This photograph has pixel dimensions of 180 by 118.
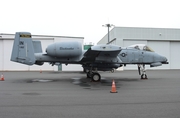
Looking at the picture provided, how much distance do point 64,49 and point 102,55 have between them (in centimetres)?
271

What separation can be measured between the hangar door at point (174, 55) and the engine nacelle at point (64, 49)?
32.0 metres

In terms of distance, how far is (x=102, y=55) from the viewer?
15086mm

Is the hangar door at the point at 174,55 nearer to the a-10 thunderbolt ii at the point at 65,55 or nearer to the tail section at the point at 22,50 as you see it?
the a-10 thunderbolt ii at the point at 65,55

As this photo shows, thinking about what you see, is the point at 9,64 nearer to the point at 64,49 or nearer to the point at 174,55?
the point at 64,49

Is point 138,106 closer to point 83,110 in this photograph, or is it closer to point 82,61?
point 83,110

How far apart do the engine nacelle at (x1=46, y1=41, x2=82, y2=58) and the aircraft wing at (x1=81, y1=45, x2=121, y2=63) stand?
2.90 feet

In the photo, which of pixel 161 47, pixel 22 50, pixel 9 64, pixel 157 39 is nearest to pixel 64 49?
pixel 22 50

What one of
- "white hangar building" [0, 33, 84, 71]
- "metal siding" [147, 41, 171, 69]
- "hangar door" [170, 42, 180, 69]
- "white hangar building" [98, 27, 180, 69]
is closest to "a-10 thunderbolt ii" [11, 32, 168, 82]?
"white hangar building" [0, 33, 84, 71]

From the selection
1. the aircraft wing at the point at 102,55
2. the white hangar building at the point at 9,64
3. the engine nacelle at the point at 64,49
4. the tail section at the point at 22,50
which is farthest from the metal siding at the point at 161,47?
the tail section at the point at 22,50

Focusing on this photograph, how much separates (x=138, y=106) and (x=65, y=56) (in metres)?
8.77

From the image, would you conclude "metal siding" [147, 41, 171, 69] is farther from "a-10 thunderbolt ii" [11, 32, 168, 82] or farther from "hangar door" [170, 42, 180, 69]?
"a-10 thunderbolt ii" [11, 32, 168, 82]

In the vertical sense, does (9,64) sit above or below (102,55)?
below

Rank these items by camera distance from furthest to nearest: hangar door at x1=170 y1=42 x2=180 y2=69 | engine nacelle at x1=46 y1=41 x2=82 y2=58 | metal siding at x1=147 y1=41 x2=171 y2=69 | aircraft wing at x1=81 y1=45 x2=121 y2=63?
hangar door at x1=170 y1=42 x2=180 y2=69, metal siding at x1=147 y1=41 x2=171 y2=69, engine nacelle at x1=46 y1=41 x2=82 y2=58, aircraft wing at x1=81 y1=45 x2=121 y2=63

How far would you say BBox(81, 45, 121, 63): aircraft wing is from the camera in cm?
1344
